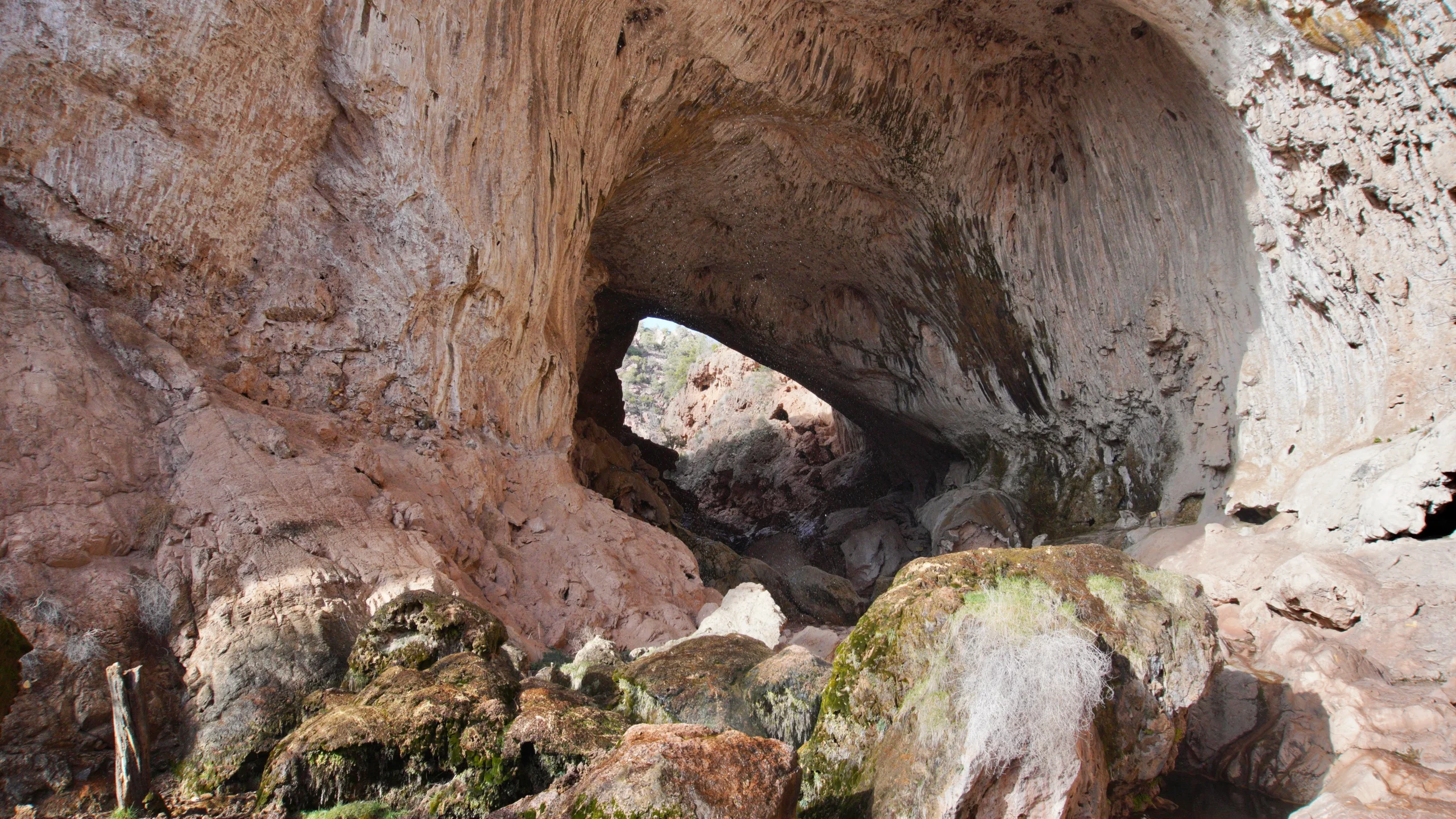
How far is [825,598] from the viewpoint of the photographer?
37.7ft

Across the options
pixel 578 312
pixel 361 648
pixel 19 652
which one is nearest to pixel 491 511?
pixel 361 648

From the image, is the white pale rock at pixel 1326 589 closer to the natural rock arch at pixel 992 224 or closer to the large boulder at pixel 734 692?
the natural rock arch at pixel 992 224

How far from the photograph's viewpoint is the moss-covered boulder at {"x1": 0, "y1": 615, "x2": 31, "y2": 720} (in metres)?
3.73

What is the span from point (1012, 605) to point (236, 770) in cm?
429

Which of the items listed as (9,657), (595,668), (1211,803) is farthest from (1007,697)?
(9,657)

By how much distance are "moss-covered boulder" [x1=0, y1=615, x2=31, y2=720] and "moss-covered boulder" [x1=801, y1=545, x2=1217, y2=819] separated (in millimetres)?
3690

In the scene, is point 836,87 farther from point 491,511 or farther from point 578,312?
point 491,511

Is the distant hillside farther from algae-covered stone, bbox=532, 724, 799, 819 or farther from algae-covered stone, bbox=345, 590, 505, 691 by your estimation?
algae-covered stone, bbox=532, 724, 799, 819

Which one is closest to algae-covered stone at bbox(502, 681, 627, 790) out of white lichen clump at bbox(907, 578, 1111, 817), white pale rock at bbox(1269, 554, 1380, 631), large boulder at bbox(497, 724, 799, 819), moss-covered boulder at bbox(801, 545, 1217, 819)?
large boulder at bbox(497, 724, 799, 819)

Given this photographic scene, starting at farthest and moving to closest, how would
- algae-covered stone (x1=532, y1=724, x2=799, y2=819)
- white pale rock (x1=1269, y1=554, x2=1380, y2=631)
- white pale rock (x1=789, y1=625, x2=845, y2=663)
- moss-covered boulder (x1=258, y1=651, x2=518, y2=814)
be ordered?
1. white pale rock (x1=789, y1=625, x2=845, y2=663)
2. white pale rock (x1=1269, y1=554, x2=1380, y2=631)
3. moss-covered boulder (x1=258, y1=651, x2=518, y2=814)
4. algae-covered stone (x1=532, y1=724, x2=799, y2=819)

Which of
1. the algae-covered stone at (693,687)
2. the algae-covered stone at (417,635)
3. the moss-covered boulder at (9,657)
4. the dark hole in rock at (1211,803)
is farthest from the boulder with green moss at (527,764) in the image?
the dark hole in rock at (1211,803)

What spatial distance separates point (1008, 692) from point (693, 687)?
6.03 ft

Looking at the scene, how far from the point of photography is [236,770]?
4465mm

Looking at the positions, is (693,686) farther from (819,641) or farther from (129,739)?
(129,739)
